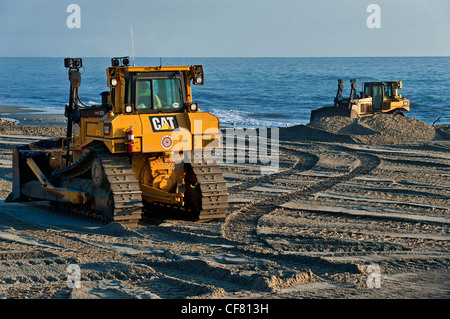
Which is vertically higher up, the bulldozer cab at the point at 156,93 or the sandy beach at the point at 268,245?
the bulldozer cab at the point at 156,93

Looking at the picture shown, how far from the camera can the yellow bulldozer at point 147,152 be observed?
34.4 ft

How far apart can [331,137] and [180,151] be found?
14027 mm

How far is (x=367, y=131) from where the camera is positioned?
80.4ft

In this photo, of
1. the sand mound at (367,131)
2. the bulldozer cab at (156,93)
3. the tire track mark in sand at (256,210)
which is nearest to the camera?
the tire track mark in sand at (256,210)

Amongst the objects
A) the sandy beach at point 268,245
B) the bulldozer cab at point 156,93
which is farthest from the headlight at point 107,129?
the sandy beach at point 268,245

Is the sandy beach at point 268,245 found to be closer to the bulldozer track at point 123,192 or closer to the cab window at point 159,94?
the bulldozer track at point 123,192

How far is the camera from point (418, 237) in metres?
9.74

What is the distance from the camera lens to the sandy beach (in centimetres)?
724

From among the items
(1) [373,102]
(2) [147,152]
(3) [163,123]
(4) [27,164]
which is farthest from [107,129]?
(1) [373,102]

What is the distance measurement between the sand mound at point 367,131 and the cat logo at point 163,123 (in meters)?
13.6

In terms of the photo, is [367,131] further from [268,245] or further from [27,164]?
[268,245]

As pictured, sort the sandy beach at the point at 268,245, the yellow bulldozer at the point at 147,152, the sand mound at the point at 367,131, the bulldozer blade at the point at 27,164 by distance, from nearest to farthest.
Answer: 1. the sandy beach at the point at 268,245
2. the yellow bulldozer at the point at 147,152
3. the bulldozer blade at the point at 27,164
4. the sand mound at the point at 367,131

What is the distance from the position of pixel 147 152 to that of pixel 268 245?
266 centimetres

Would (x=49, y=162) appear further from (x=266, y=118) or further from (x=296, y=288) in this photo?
(x=266, y=118)
